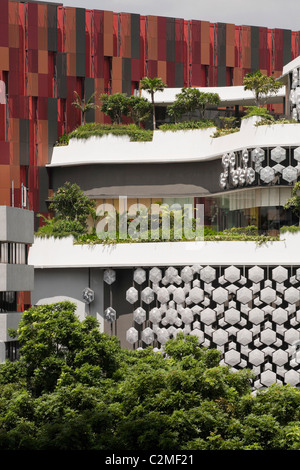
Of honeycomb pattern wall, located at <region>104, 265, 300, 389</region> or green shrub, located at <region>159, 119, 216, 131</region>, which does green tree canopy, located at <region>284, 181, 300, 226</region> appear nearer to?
honeycomb pattern wall, located at <region>104, 265, 300, 389</region>

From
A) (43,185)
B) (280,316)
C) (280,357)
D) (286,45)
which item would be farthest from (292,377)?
(286,45)

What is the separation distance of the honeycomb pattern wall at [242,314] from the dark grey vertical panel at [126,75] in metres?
13.3

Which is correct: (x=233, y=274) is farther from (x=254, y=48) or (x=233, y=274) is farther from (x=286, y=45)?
(x=286, y=45)

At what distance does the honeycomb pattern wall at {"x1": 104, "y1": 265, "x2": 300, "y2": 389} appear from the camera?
35844 millimetres

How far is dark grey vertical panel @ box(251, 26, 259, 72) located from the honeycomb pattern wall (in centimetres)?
1719

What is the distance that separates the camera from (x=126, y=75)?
4759 centimetres

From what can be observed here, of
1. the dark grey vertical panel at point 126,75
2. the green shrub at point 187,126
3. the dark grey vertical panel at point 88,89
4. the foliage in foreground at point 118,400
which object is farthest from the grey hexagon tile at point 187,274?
the dark grey vertical panel at point 126,75

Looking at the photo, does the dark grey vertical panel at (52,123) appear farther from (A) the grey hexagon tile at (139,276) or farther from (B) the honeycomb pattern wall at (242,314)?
(B) the honeycomb pattern wall at (242,314)

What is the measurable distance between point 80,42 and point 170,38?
514cm

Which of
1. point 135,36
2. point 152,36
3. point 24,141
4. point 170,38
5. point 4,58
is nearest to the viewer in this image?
point 4,58

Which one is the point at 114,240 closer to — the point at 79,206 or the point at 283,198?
the point at 79,206

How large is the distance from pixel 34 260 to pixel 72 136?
7.31 m

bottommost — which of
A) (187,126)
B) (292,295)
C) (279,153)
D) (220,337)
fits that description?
(220,337)

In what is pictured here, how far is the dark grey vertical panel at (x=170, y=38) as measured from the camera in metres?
48.7
